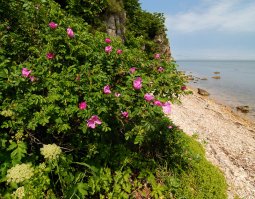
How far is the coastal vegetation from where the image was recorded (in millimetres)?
2742

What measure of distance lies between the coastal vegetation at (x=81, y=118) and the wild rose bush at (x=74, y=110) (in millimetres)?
14

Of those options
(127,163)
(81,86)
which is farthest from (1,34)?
(127,163)

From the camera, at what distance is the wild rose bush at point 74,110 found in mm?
2732

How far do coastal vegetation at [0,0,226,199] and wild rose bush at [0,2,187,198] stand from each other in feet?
0.05

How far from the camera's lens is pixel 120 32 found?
13039mm

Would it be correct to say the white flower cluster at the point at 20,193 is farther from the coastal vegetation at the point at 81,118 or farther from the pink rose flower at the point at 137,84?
the pink rose flower at the point at 137,84

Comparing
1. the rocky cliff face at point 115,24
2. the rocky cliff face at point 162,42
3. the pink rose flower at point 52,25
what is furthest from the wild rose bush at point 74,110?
the rocky cliff face at point 162,42

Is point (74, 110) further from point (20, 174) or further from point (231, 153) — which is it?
point (231, 153)

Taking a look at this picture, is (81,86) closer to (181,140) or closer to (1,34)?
(1,34)

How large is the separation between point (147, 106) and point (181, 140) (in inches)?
92.3

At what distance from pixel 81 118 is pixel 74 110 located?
0.49 meters

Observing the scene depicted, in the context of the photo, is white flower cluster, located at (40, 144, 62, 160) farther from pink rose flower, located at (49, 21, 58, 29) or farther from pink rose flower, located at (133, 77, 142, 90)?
pink rose flower, located at (49, 21, 58, 29)

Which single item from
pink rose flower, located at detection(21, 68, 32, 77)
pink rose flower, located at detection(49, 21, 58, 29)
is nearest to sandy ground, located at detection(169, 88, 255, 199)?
pink rose flower, located at detection(21, 68, 32, 77)

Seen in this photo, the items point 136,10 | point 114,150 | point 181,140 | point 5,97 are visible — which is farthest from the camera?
point 136,10
